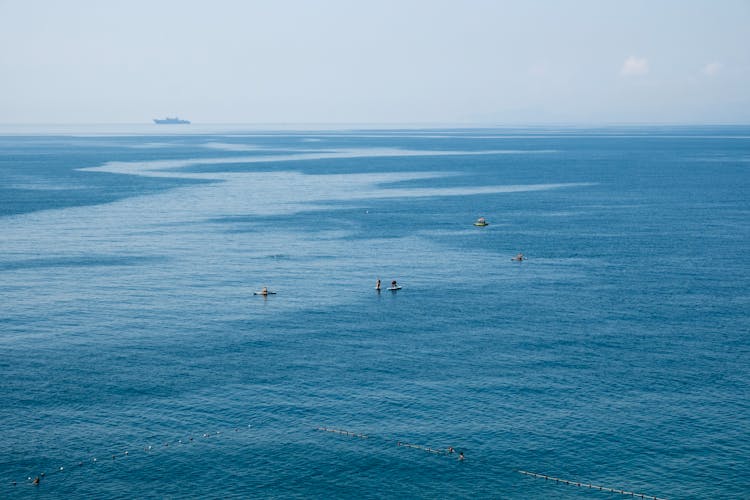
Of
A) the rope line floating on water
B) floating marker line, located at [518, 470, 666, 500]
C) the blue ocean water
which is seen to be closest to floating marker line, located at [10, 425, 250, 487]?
the blue ocean water

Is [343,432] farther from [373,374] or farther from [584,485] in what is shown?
[584,485]

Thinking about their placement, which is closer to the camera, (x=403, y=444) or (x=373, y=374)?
(x=403, y=444)

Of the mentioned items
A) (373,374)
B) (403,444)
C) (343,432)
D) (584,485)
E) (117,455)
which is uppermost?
(373,374)

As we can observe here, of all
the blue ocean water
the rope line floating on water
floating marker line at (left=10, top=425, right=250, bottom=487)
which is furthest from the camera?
the rope line floating on water

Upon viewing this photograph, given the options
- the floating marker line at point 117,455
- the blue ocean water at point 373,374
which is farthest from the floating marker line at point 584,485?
the floating marker line at point 117,455

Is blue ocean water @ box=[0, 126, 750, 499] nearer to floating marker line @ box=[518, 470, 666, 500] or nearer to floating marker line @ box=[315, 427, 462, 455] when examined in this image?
floating marker line @ box=[315, 427, 462, 455]

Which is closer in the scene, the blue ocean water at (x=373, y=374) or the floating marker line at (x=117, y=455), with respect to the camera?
the floating marker line at (x=117, y=455)

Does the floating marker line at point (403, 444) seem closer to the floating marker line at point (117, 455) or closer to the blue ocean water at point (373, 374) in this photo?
the blue ocean water at point (373, 374)

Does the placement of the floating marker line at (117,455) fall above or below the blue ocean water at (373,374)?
below

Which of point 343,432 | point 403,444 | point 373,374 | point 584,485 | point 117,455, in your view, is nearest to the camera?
point 584,485

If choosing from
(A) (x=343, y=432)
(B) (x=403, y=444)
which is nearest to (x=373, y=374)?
(A) (x=343, y=432)

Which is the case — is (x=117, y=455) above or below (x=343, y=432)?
below
